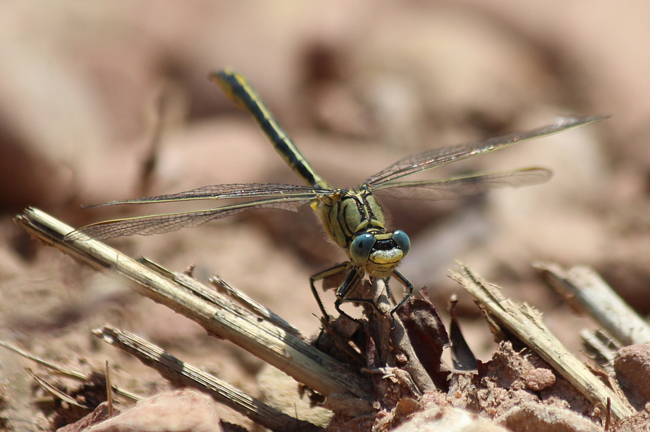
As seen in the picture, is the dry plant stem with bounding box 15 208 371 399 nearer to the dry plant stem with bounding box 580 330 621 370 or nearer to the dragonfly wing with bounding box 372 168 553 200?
the dry plant stem with bounding box 580 330 621 370

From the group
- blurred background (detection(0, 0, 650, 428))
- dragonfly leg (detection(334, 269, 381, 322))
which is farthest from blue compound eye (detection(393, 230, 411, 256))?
blurred background (detection(0, 0, 650, 428))

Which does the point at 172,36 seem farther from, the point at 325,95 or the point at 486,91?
the point at 486,91

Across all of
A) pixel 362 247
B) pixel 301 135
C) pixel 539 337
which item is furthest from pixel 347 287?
pixel 301 135

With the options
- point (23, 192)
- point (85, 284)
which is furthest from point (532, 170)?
point (23, 192)

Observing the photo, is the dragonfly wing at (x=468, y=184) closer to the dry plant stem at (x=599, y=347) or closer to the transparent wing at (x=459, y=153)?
the transparent wing at (x=459, y=153)

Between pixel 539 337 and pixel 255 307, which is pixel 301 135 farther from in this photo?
pixel 539 337

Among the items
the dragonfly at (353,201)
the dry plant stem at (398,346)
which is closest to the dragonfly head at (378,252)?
the dragonfly at (353,201)
